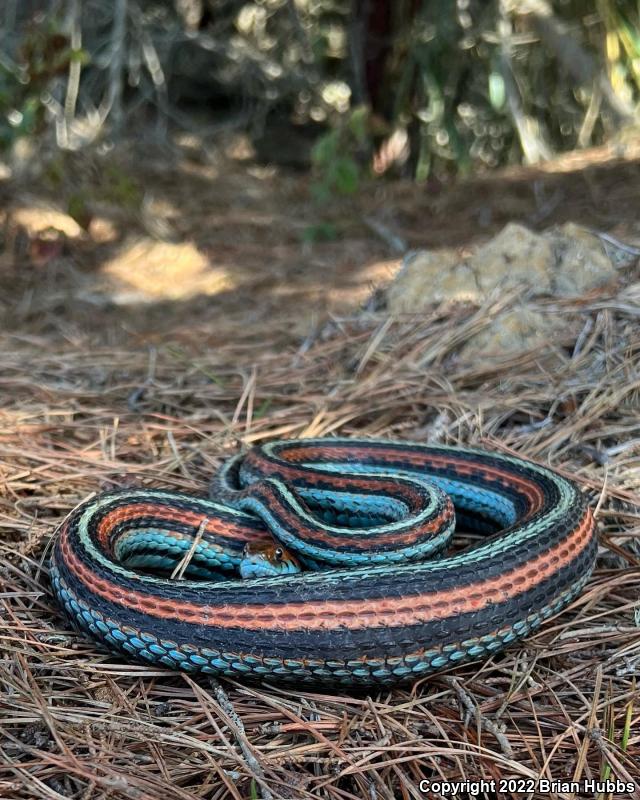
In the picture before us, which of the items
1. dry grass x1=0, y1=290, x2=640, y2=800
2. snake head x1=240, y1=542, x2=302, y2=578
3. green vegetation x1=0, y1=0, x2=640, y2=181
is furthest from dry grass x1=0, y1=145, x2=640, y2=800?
green vegetation x1=0, y1=0, x2=640, y2=181

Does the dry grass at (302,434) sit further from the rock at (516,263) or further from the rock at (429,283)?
the rock at (516,263)

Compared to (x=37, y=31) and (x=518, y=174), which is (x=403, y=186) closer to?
(x=518, y=174)

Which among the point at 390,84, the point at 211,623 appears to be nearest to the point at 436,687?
the point at 211,623

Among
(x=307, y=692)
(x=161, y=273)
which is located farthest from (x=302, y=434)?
(x=161, y=273)

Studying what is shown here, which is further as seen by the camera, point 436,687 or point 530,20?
point 530,20

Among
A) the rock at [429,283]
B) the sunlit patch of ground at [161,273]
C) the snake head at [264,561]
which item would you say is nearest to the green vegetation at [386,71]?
the sunlit patch of ground at [161,273]

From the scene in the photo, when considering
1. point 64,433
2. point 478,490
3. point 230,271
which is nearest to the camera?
point 478,490

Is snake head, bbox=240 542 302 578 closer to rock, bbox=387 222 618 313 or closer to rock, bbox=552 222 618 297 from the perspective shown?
rock, bbox=387 222 618 313
